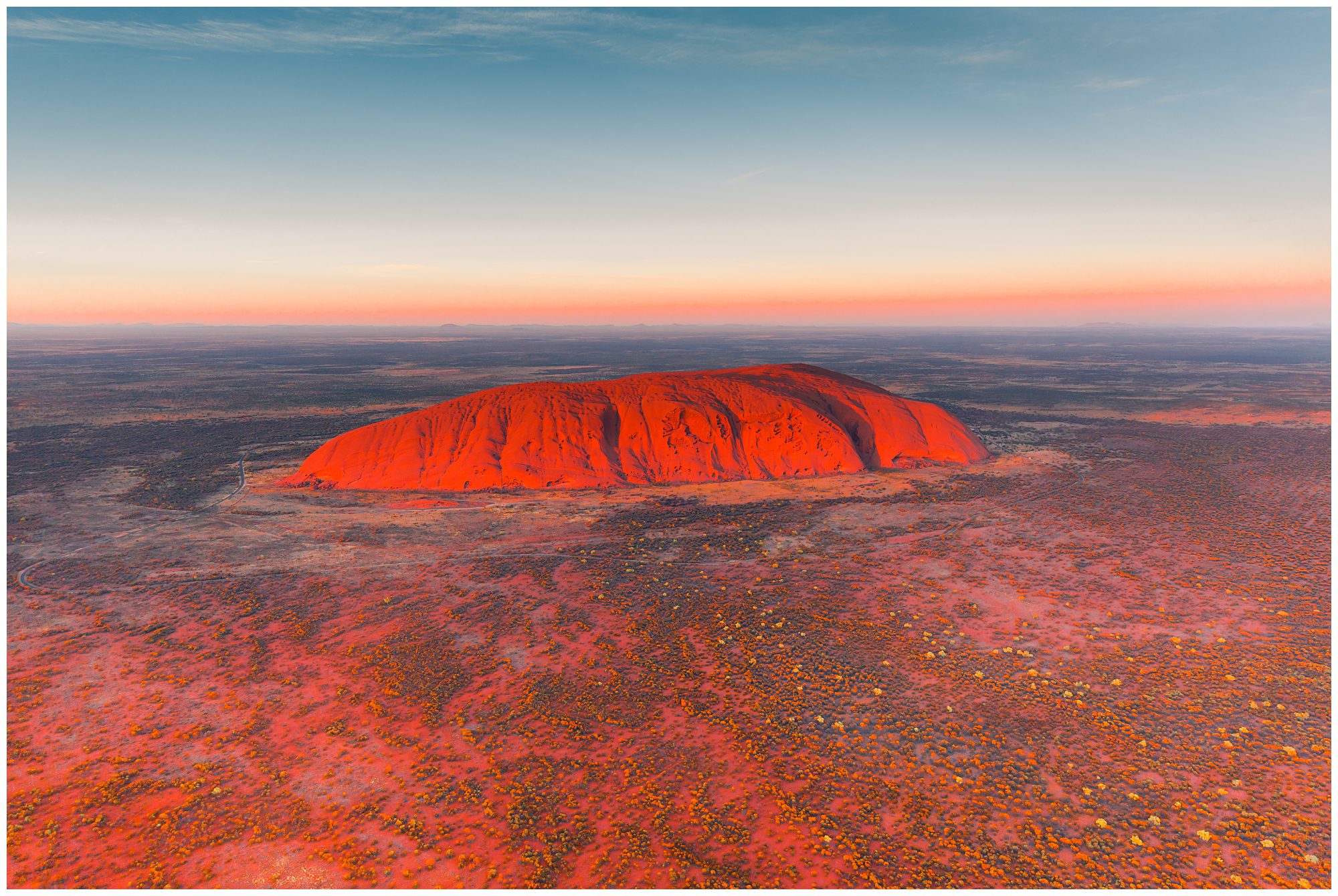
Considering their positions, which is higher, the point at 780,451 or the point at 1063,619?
the point at 780,451

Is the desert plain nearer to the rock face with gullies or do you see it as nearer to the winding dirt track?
the winding dirt track

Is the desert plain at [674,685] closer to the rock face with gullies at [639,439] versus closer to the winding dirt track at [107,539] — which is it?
the winding dirt track at [107,539]

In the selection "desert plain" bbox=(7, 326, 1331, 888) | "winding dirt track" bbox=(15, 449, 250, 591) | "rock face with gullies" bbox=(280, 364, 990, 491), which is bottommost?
"desert plain" bbox=(7, 326, 1331, 888)

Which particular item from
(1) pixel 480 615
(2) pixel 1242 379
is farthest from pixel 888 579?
(2) pixel 1242 379

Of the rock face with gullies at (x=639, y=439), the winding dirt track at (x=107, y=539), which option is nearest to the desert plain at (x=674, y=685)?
the winding dirt track at (x=107, y=539)

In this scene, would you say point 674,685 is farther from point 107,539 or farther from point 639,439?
point 107,539

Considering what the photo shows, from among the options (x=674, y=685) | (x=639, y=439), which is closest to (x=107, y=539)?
(x=639, y=439)

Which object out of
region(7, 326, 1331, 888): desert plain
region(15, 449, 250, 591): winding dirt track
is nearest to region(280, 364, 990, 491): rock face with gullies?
region(7, 326, 1331, 888): desert plain

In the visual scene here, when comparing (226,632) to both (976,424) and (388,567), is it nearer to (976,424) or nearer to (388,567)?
(388,567)
